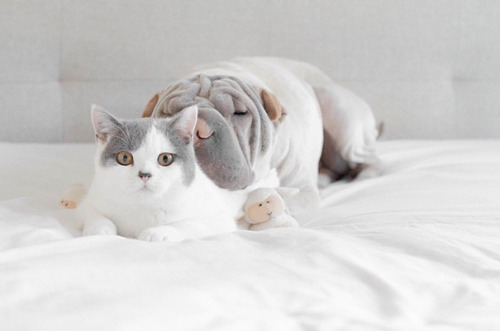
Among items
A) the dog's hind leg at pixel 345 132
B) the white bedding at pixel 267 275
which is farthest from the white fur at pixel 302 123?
the white bedding at pixel 267 275

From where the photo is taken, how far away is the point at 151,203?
111 centimetres

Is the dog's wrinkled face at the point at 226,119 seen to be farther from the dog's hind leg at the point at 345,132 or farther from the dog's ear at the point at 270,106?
the dog's hind leg at the point at 345,132

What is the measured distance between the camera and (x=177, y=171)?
1101 mm

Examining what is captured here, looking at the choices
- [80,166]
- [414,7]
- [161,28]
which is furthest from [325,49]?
[80,166]

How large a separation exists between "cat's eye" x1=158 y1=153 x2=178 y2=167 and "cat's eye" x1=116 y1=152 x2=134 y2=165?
43 mm

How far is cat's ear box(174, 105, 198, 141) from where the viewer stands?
1113mm

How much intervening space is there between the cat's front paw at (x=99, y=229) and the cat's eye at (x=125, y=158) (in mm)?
101

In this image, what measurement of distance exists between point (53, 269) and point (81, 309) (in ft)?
0.43

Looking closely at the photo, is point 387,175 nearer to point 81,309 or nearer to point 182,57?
point 182,57

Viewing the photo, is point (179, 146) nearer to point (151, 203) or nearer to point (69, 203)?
point (151, 203)

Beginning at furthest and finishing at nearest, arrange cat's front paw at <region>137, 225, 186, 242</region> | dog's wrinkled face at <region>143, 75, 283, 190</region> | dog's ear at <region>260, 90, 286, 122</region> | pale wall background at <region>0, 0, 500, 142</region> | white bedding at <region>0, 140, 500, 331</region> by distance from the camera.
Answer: pale wall background at <region>0, 0, 500, 142</region>
dog's ear at <region>260, 90, 286, 122</region>
dog's wrinkled face at <region>143, 75, 283, 190</region>
cat's front paw at <region>137, 225, 186, 242</region>
white bedding at <region>0, 140, 500, 331</region>

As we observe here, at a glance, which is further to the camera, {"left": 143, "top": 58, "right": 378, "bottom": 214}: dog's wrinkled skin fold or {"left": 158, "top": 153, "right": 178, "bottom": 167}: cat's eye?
{"left": 143, "top": 58, "right": 378, "bottom": 214}: dog's wrinkled skin fold

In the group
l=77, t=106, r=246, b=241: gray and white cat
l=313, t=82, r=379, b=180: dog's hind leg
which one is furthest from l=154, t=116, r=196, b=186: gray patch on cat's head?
l=313, t=82, r=379, b=180: dog's hind leg

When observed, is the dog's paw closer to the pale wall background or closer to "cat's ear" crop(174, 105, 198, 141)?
"cat's ear" crop(174, 105, 198, 141)
